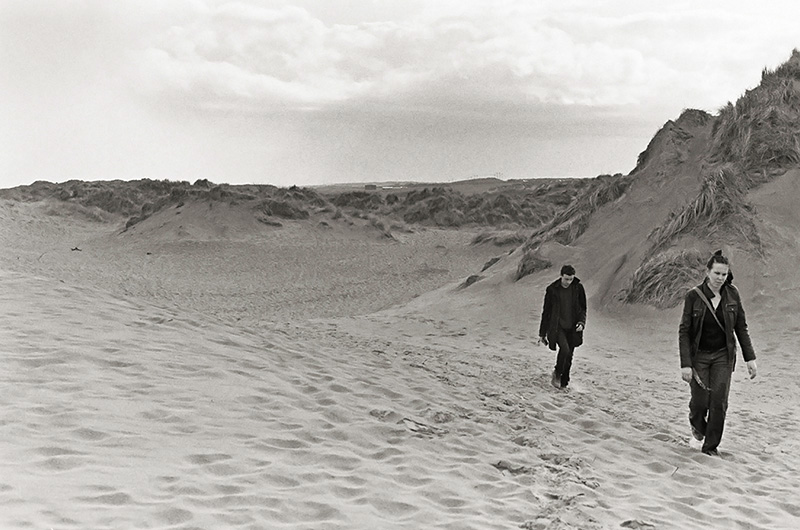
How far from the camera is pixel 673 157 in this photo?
17.3 metres

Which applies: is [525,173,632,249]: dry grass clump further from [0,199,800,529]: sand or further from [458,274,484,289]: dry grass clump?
[0,199,800,529]: sand

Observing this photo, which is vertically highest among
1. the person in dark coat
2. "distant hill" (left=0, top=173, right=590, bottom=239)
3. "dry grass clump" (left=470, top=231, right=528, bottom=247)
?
"distant hill" (left=0, top=173, right=590, bottom=239)

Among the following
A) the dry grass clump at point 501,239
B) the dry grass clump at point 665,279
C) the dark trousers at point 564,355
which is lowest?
the dark trousers at point 564,355

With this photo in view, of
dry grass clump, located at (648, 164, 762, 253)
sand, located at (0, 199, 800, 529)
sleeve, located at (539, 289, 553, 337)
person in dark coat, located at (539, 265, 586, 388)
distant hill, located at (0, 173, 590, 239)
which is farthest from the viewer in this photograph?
distant hill, located at (0, 173, 590, 239)

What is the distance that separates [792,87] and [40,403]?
55.3ft

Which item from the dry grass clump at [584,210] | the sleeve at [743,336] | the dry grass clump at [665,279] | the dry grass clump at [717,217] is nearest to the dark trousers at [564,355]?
the sleeve at [743,336]

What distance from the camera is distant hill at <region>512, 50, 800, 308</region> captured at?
1296 cm

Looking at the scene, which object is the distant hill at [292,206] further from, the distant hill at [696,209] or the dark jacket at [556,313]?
the dark jacket at [556,313]

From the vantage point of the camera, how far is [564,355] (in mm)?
8023

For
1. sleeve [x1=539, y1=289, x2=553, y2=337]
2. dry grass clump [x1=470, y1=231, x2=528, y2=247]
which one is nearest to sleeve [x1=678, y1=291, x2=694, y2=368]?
sleeve [x1=539, y1=289, x2=553, y2=337]

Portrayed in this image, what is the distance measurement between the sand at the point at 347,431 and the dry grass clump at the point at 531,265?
4.65m

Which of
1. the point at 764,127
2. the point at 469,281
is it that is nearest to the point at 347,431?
the point at 469,281

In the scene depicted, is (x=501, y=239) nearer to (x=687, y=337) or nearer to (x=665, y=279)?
(x=665, y=279)

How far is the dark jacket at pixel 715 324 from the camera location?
5.50 metres
